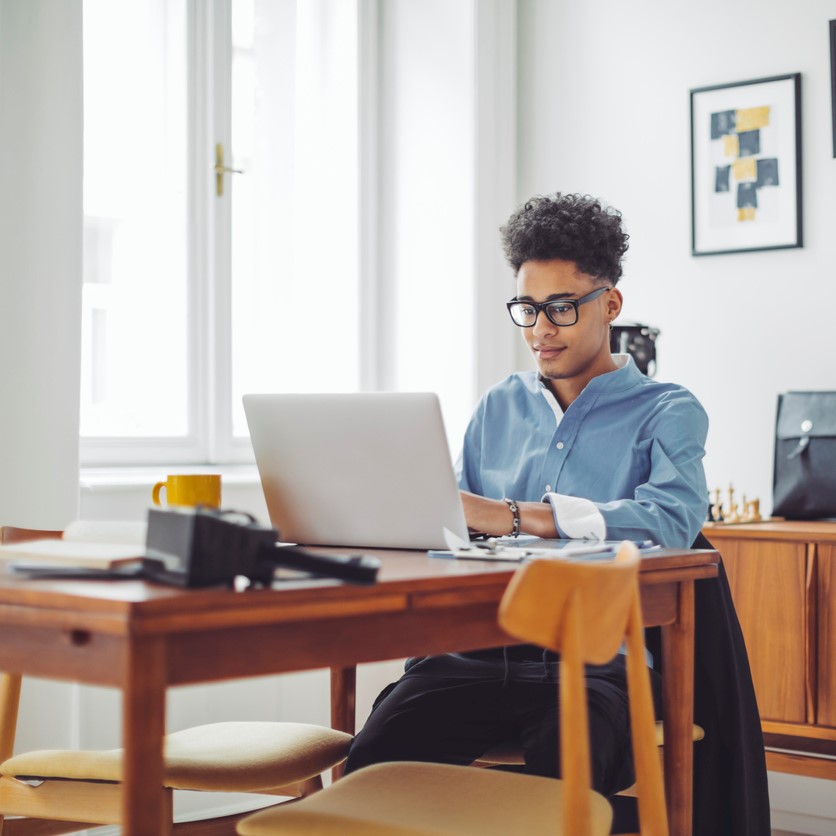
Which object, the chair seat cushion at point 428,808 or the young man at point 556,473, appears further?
the young man at point 556,473

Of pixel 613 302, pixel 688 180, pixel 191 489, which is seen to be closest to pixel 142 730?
pixel 191 489

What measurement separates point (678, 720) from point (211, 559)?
0.81m

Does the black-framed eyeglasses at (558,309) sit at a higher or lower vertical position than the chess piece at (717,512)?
higher

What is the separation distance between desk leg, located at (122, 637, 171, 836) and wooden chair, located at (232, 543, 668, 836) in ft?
1.07

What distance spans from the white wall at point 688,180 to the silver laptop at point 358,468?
1.76 metres

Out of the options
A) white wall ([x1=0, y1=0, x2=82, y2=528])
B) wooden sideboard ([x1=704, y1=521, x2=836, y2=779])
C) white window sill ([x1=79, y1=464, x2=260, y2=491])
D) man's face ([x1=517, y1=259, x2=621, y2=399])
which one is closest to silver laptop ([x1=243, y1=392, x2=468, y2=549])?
man's face ([x1=517, y1=259, x2=621, y2=399])

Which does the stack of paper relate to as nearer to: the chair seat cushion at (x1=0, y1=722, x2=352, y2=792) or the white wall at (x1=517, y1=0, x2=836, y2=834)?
the chair seat cushion at (x1=0, y1=722, x2=352, y2=792)

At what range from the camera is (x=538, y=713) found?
1732mm

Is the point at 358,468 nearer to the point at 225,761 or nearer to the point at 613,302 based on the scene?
the point at 225,761

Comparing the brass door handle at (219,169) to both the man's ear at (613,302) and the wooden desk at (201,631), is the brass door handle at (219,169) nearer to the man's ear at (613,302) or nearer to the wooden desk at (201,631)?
the man's ear at (613,302)

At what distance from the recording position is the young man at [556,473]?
5.70 ft

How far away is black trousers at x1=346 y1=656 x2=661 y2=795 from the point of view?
5.55ft

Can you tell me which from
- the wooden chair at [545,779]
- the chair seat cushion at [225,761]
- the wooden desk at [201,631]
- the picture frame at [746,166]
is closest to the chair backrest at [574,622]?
the wooden chair at [545,779]

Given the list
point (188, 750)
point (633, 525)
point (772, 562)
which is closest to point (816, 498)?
point (772, 562)
